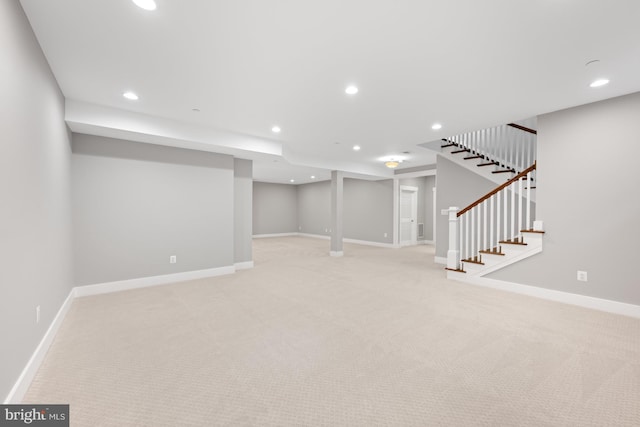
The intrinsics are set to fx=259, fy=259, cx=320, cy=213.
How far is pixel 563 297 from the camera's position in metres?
3.60

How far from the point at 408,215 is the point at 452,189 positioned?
303 cm

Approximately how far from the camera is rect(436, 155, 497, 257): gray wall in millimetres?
5816

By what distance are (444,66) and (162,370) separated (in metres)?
3.70

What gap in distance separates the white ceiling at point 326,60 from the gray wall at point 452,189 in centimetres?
188

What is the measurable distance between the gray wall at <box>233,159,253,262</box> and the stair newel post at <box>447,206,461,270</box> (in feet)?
13.5

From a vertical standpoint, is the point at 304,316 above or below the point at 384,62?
below

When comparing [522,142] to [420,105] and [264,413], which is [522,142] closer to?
[420,105]

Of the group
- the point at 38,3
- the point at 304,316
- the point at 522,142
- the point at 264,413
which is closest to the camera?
the point at 264,413

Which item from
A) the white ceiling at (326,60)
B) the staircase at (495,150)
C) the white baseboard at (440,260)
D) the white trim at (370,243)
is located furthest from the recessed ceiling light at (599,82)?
the white trim at (370,243)

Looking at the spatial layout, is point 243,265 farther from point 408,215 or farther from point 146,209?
point 408,215

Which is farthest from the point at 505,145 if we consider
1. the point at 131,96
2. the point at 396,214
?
the point at 131,96

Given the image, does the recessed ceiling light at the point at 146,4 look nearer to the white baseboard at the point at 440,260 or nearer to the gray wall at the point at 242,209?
the gray wall at the point at 242,209

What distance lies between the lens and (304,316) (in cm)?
311

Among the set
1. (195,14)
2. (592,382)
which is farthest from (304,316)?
(195,14)
